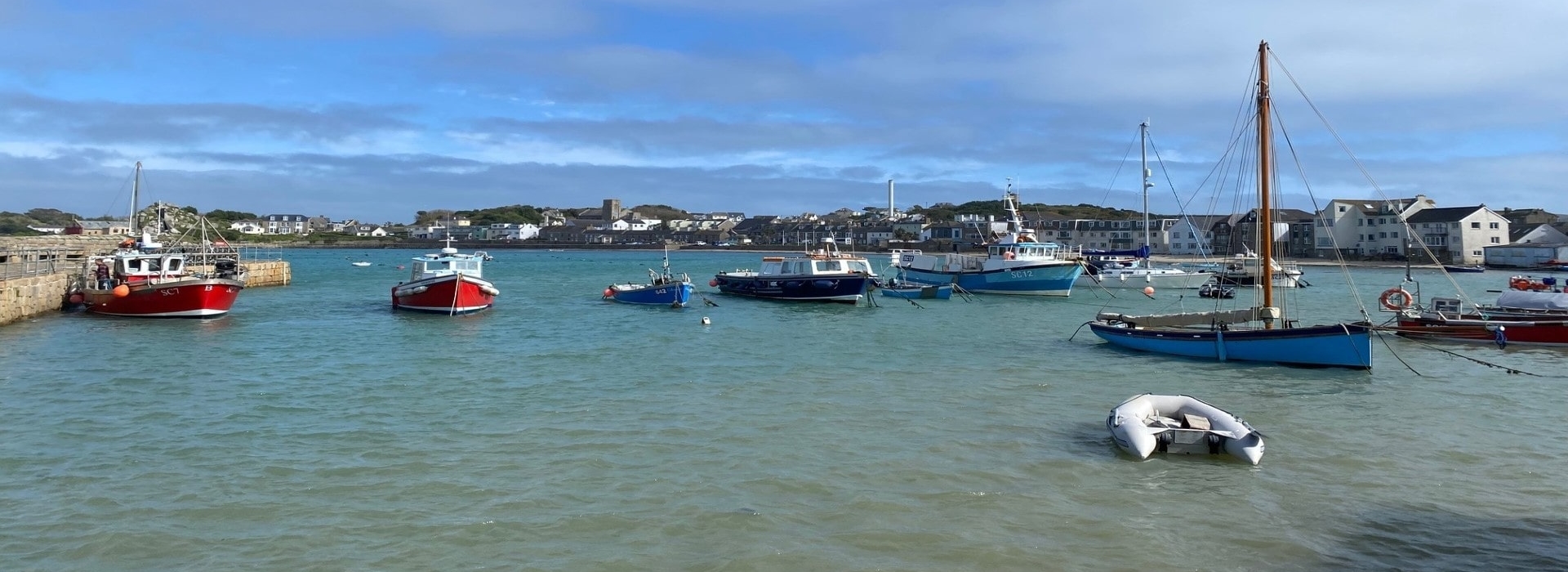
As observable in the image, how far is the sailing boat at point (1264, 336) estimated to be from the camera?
2111 centimetres

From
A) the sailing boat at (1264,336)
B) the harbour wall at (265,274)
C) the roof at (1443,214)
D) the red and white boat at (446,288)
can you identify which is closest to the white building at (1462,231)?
the roof at (1443,214)

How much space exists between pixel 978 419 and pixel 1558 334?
1965 cm

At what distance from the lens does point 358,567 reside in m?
9.12

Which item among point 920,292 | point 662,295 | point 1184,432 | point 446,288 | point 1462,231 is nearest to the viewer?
point 1184,432

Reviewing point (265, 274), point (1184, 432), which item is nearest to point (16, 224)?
point (265, 274)

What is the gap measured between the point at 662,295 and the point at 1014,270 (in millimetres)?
19906

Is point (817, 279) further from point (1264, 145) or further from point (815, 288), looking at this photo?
point (1264, 145)

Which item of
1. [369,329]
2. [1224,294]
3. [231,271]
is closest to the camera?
[369,329]

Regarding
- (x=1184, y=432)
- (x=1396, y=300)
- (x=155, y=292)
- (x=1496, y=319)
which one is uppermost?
(x=155, y=292)

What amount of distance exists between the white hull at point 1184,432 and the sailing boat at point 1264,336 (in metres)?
8.48

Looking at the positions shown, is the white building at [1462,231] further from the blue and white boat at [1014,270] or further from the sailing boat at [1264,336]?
the sailing boat at [1264,336]

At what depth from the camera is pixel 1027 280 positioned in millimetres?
51000

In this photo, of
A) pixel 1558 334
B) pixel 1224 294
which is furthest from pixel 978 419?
pixel 1224 294

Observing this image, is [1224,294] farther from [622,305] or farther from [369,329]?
[369,329]
